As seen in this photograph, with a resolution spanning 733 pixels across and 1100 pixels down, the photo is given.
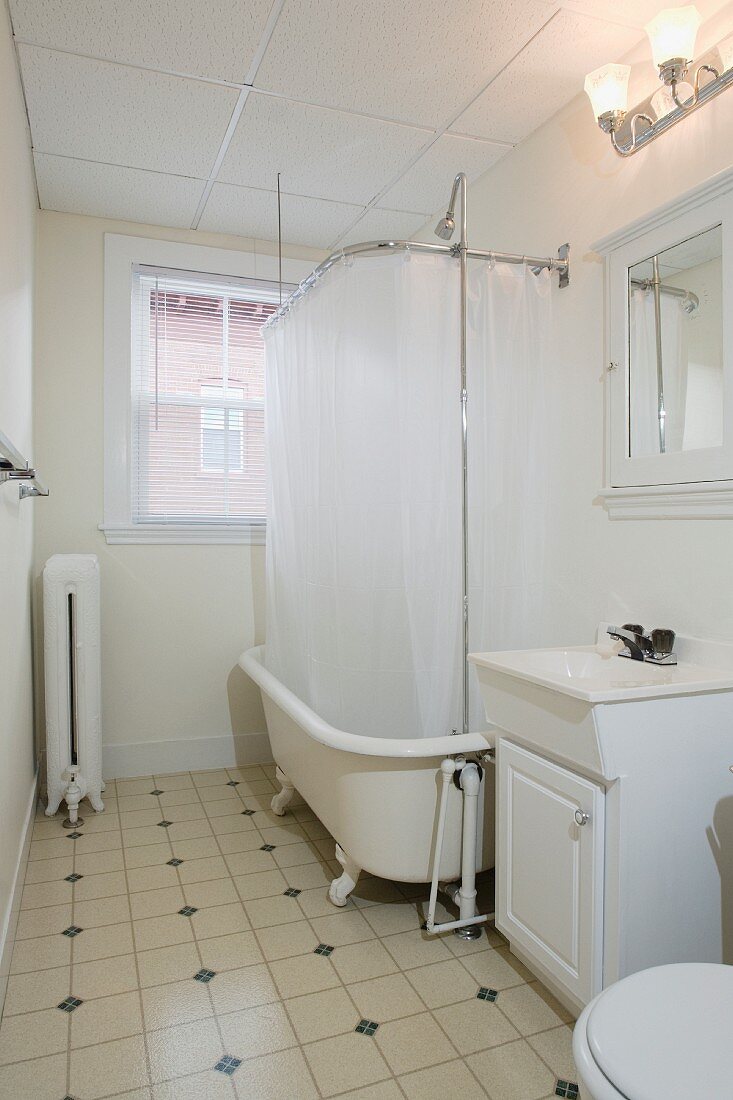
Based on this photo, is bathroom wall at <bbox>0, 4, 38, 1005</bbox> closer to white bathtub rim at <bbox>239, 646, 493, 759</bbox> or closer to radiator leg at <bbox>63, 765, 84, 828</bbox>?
radiator leg at <bbox>63, 765, 84, 828</bbox>

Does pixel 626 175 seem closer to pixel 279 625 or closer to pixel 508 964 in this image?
pixel 279 625

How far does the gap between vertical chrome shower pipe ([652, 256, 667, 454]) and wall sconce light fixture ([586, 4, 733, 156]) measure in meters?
0.33

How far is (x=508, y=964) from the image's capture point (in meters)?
2.00

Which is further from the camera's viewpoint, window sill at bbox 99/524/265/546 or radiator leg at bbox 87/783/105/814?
window sill at bbox 99/524/265/546

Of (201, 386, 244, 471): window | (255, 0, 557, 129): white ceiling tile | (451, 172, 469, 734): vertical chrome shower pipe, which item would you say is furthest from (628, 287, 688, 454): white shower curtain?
(201, 386, 244, 471): window

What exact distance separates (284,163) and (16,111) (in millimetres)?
934

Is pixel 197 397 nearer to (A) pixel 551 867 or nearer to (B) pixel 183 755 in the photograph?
(B) pixel 183 755

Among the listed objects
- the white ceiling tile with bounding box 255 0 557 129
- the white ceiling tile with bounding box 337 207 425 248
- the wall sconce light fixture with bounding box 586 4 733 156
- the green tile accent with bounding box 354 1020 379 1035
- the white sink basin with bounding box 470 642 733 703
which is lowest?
the green tile accent with bounding box 354 1020 379 1035

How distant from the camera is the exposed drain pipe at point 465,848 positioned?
2045 mm

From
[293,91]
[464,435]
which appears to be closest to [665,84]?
[464,435]

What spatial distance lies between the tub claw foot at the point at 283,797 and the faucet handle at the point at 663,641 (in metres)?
1.55

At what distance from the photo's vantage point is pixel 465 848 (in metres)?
2.09

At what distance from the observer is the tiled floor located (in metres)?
1.60

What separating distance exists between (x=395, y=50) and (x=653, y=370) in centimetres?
116
